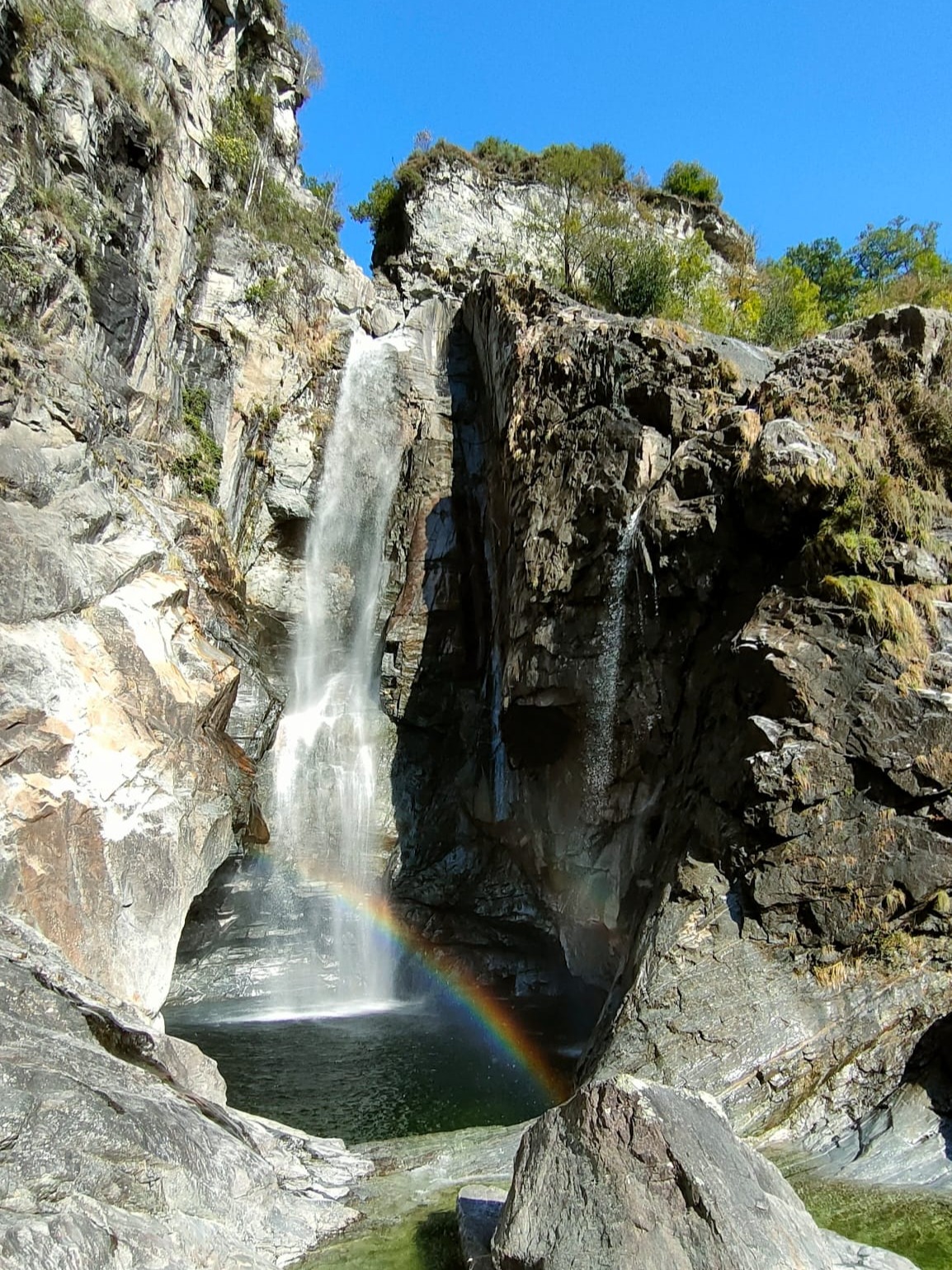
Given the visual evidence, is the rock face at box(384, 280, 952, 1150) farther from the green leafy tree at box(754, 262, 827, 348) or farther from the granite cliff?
the green leafy tree at box(754, 262, 827, 348)

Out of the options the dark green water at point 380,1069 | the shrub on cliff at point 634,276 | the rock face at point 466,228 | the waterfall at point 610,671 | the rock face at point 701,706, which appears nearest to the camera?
the rock face at point 701,706

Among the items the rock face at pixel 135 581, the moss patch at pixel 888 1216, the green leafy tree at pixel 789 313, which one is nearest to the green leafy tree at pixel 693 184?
the green leafy tree at pixel 789 313

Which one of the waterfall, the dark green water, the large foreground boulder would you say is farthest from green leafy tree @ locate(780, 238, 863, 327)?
the large foreground boulder

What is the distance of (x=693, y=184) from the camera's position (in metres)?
40.8

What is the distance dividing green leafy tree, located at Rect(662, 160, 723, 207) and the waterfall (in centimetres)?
3300

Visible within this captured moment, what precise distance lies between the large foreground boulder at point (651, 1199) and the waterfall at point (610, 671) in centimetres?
888

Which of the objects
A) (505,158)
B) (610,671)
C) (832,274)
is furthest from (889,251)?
(610,671)

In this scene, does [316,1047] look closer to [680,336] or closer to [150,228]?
[680,336]

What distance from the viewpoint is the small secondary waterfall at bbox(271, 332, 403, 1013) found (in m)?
18.5

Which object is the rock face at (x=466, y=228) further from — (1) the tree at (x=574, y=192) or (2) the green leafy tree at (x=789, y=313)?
(2) the green leafy tree at (x=789, y=313)

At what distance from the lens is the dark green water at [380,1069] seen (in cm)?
1172

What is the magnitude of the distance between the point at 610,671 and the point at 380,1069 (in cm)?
758

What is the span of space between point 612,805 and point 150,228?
1649cm

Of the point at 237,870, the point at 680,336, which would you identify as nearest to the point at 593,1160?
the point at 237,870
